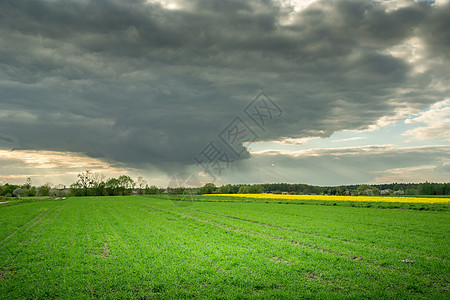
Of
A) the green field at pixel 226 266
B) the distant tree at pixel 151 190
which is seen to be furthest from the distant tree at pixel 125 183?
the green field at pixel 226 266

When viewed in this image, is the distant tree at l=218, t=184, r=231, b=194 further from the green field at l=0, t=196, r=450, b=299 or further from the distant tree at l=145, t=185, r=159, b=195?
the green field at l=0, t=196, r=450, b=299

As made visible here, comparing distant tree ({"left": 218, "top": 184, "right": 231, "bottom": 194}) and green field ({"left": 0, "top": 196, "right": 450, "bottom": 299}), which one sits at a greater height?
distant tree ({"left": 218, "top": 184, "right": 231, "bottom": 194})

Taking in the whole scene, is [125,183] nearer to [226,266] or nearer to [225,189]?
[225,189]

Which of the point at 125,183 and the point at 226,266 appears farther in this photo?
the point at 125,183

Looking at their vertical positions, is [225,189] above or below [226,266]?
above

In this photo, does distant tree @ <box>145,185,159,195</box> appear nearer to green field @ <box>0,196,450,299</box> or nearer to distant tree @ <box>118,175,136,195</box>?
distant tree @ <box>118,175,136,195</box>

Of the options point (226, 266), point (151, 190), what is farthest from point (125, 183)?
point (226, 266)

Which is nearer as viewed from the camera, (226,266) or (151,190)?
(226,266)

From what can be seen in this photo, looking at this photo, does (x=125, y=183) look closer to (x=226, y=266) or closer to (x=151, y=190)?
(x=151, y=190)

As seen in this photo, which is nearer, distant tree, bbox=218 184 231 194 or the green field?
the green field

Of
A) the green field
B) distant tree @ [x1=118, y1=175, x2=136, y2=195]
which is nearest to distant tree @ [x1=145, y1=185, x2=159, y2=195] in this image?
distant tree @ [x1=118, y1=175, x2=136, y2=195]

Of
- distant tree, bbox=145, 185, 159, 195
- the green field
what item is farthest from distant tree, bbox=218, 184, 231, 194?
the green field

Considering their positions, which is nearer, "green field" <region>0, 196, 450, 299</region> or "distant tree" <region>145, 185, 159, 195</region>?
"green field" <region>0, 196, 450, 299</region>

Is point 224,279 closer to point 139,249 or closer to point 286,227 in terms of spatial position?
point 139,249
